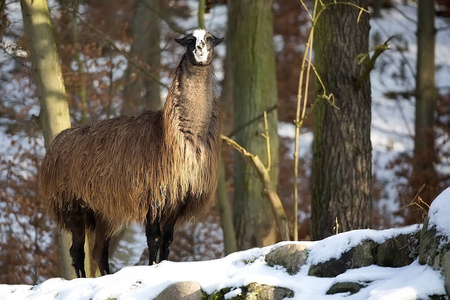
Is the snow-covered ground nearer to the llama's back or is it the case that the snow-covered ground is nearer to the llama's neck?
the llama's back

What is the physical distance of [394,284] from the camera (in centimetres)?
471

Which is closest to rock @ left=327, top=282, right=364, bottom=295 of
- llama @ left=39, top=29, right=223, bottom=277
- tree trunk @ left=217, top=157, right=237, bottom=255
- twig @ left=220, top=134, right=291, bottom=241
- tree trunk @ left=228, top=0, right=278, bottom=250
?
llama @ left=39, top=29, right=223, bottom=277

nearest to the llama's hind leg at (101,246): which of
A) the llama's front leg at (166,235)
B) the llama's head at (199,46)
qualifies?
the llama's front leg at (166,235)

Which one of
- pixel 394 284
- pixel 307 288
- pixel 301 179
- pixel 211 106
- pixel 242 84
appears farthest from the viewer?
pixel 301 179

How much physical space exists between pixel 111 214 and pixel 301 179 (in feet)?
42.4

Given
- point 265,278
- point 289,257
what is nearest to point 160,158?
point 289,257

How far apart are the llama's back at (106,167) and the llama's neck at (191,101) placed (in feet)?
0.83

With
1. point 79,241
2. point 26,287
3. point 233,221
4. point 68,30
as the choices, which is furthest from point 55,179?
point 68,30

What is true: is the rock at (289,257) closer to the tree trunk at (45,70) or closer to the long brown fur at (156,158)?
the long brown fur at (156,158)

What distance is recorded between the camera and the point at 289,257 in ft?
17.9

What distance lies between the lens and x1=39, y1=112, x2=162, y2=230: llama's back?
7145mm

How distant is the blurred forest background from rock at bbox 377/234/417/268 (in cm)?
216

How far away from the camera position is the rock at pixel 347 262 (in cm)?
529

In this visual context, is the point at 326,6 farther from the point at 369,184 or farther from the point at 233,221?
the point at 233,221
